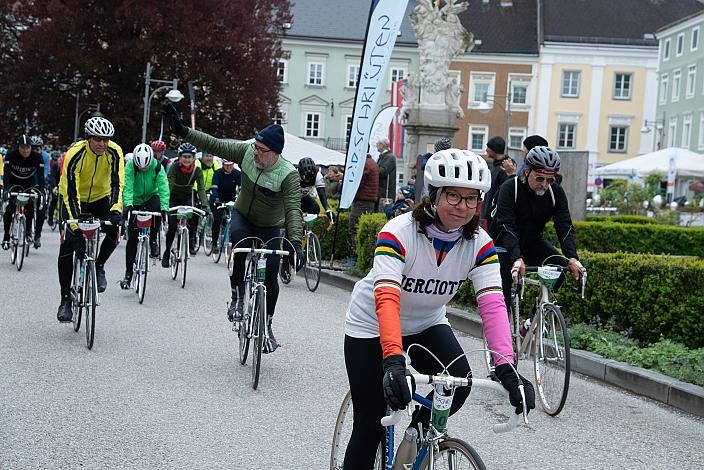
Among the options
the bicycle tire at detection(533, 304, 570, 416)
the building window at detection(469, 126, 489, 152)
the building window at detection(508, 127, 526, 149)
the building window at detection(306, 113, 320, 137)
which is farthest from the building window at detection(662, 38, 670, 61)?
the bicycle tire at detection(533, 304, 570, 416)

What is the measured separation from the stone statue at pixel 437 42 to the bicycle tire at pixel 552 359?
20.7 m

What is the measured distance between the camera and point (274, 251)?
815cm

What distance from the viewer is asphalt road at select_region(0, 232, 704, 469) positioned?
5.96 meters

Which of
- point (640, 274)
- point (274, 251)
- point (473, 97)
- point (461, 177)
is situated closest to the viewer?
point (461, 177)

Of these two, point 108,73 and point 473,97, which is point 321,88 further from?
point 108,73

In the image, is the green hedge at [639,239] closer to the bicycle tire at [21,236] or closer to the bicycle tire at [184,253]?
the bicycle tire at [184,253]

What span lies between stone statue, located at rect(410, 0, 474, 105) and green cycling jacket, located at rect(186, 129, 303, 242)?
19.8 metres

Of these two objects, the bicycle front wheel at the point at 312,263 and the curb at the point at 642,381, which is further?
the bicycle front wheel at the point at 312,263

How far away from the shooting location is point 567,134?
75.4 meters

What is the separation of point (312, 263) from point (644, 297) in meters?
6.62

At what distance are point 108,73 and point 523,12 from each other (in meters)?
47.4

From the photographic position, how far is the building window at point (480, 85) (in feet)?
249

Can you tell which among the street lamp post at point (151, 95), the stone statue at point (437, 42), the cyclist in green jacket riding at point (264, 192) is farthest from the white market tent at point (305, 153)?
the cyclist in green jacket riding at point (264, 192)

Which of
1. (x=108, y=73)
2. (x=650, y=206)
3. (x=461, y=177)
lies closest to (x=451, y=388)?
(x=461, y=177)
